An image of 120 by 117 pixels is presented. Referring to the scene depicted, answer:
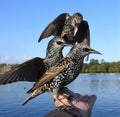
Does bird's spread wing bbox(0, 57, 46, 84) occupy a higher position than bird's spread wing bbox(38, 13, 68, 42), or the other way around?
bird's spread wing bbox(38, 13, 68, 42)

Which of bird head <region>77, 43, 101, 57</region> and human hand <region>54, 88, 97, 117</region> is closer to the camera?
human hand <region>54, 88, 97, 117</region>

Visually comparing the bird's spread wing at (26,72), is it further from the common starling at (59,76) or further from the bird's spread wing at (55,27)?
the bird's spread wing at (55,27)

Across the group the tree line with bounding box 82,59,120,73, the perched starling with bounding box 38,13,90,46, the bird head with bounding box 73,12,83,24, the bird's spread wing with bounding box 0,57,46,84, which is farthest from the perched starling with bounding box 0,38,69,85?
the tree line with bounding box 82,59,120,73

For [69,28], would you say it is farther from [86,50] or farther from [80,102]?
[80,102]

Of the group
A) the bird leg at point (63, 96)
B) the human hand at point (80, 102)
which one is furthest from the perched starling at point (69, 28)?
the human hand at point (80, 102)

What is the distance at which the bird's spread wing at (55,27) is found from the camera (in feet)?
14.9

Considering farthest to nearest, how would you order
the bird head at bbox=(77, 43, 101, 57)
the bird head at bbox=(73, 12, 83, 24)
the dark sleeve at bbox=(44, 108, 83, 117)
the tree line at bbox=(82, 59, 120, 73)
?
the tree line at bbox=(82, 59, 120, 73) → the bird head at bbox=(73, 12, 83, 24) → the bird head at bbox=(77, 43, 101, 57) → the dark sleeve at bbox=(44, 108, 83, 117)

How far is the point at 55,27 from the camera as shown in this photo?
468 centimetres

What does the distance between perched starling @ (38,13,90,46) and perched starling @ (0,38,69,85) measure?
1.95 ft

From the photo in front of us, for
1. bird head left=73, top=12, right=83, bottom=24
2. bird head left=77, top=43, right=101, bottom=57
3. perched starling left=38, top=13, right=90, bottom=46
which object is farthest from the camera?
bird head left=73, top=12, right=83, bottom=24

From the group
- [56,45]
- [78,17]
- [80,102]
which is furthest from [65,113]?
[78,17]

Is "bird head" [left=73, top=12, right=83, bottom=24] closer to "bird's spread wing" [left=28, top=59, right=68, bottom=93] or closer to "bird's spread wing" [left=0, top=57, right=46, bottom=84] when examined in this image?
"bird's spread wing" [left=0, top=57, right=46, bottom=84]

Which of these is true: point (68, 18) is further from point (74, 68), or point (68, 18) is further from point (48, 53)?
point (74, 68)

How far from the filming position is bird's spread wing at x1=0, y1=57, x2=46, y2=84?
3.23m
